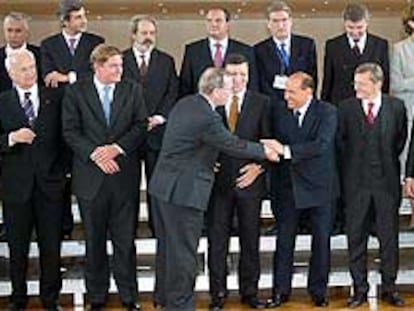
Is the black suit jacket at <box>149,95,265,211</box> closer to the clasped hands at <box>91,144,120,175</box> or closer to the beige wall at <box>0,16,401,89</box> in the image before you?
the clasped hands at <box>91,144,120,175</box>

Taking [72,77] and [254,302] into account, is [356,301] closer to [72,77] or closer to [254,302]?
[254,302]

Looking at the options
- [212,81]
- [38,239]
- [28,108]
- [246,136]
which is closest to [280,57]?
[246,136]

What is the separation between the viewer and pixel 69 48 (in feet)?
18.8

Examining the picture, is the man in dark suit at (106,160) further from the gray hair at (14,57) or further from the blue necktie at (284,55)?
the blue necktie at (284,55)

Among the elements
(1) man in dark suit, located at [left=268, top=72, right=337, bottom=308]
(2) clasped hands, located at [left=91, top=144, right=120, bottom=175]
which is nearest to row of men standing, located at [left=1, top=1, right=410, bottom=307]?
(1) man in dark suit, located at [left=268, top=72, right=337, bottom=308]

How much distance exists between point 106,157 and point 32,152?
0.47 metres

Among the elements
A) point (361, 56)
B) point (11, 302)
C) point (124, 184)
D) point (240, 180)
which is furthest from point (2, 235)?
point (361, 56)

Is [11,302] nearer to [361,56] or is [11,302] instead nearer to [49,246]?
[49,246]

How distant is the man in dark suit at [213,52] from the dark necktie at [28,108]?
0.97 m

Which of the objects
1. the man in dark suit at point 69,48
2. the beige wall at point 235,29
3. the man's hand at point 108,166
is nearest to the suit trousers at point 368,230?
the man's hand at point 108,166

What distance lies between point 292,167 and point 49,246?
1.52 meters

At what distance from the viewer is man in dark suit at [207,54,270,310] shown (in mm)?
5352

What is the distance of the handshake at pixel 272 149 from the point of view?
5.13 meters

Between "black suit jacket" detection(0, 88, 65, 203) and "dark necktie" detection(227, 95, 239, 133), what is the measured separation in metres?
1.01
